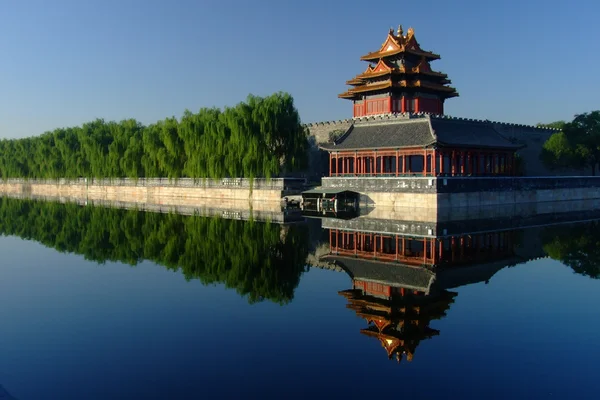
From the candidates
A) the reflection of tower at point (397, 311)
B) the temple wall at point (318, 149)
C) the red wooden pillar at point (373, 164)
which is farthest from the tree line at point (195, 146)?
the reflection of tower at point (397, 311)

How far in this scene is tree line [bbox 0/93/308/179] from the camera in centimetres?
3878

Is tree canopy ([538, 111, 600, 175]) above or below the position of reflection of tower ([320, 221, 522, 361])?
above

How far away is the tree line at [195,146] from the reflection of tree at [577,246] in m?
20.4

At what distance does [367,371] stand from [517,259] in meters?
10.3

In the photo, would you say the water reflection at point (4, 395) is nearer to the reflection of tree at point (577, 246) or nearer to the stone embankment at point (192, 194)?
the reflection of tree at point (577, 246)

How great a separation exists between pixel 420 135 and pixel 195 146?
18.9 m

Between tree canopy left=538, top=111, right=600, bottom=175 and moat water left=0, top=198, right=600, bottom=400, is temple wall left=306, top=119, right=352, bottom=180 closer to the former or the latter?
tree canopy left=538, top=111, right=600, bottom=175

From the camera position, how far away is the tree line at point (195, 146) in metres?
38.8

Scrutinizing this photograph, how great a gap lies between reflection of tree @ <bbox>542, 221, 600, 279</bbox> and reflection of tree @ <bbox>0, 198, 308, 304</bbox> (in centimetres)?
779

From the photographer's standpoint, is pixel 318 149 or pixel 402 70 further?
pixel 318 149

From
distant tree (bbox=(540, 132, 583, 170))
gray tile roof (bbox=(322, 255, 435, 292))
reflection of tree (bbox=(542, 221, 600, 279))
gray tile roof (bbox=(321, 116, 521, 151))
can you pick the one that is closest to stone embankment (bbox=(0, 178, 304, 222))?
gray tile roof (bbox=(321, 116, 521, 151))

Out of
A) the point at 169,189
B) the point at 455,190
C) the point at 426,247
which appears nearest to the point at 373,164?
the point at 455,190

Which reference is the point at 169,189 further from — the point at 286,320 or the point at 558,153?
the point at 286,320

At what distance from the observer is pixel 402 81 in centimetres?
4091
